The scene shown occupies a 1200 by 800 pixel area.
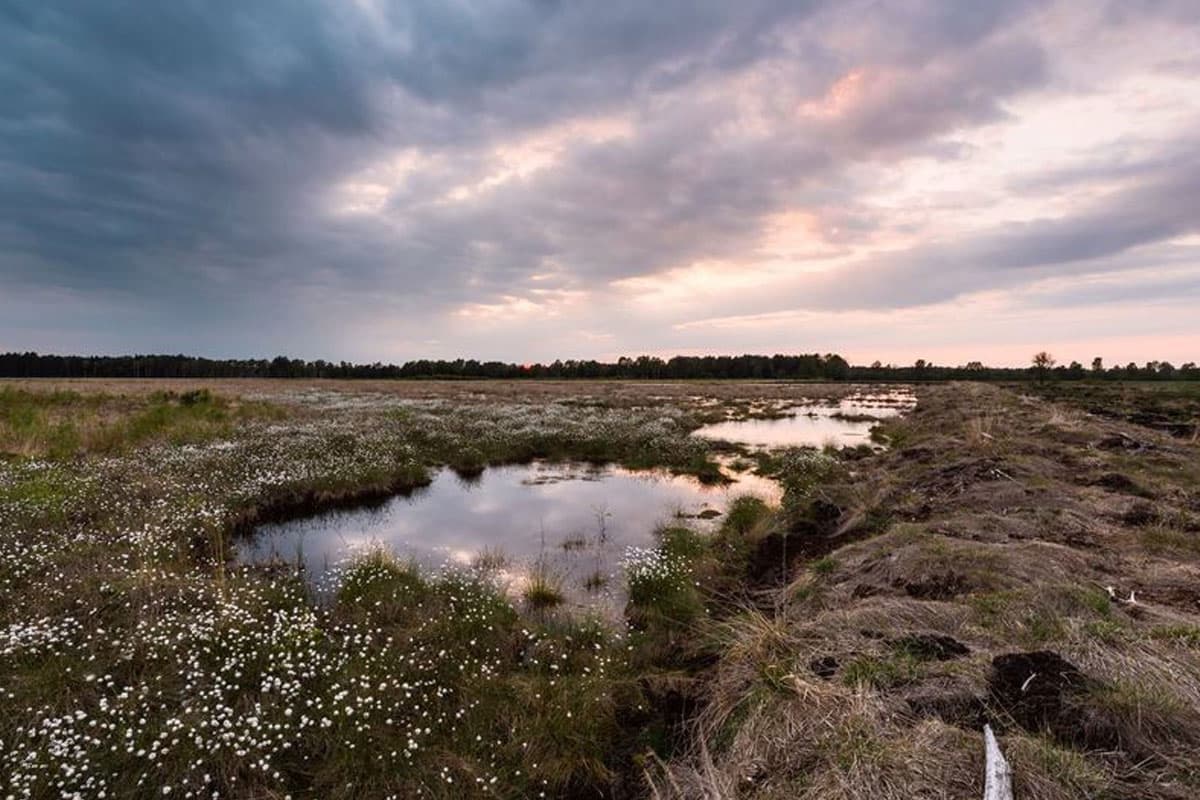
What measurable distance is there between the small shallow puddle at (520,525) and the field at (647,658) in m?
0.91

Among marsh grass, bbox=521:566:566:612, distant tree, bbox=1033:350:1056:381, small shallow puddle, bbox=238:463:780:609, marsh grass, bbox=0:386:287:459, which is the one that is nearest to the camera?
marsh grass, bbox=521:566:566:612

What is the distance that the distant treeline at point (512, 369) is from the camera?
518 feet

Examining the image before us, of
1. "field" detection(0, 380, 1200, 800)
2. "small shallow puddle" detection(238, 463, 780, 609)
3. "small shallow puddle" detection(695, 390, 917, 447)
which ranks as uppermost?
"field" detection(0, 380, 1200, 800)

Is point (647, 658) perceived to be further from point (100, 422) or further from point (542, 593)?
point (100, 422)

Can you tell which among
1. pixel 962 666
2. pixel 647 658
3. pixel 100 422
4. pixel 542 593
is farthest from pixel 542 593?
pixel 100 422

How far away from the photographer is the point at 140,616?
7.97 m

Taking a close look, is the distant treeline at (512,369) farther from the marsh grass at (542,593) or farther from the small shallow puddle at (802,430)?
the marsh grass at (542,593)

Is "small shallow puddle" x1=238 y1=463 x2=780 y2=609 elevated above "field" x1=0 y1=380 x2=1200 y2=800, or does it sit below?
below

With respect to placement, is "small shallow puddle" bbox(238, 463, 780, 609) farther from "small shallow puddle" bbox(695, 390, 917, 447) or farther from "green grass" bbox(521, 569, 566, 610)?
"small shallow puddle" bbox(695, 390, 917, 447)

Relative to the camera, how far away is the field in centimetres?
505

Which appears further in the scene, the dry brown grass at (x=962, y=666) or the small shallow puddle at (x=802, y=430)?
the small shallow puddle at (x=802, y=430)

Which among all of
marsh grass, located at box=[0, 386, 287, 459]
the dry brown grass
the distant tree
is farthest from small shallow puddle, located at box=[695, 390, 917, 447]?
the distant tree

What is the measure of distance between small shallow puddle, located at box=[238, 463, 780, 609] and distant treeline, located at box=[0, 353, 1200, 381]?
138 metres

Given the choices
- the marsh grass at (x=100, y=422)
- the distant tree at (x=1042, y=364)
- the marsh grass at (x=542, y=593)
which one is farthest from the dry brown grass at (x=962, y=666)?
the distant tree at (x=1042, y=364)
